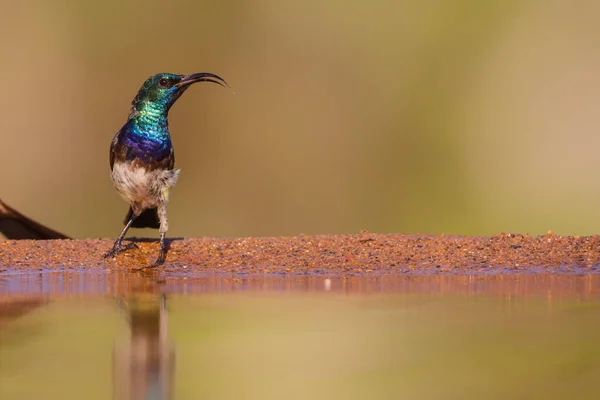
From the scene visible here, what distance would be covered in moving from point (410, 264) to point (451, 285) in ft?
3.21

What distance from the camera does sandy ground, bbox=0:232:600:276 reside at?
726 centimetres

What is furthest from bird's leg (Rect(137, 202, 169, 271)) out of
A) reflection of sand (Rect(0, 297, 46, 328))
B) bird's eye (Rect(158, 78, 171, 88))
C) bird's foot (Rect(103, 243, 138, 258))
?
reflection of sand (Rect(0, 297, 46, 328))

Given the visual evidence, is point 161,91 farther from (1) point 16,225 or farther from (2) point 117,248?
(1) point 16,225

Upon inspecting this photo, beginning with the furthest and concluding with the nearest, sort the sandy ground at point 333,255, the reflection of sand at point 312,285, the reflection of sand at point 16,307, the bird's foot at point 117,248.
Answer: the bird's foot at point 117,248
the sandy ground at point 333,255
the reflection of sand at point 312,285
the reflection of sand at point 16,307

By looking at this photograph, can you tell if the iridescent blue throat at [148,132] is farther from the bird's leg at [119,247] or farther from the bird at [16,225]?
the bird at [16,225]

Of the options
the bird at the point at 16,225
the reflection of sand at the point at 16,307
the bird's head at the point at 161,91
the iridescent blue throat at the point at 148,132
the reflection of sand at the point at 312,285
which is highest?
the bird's head at the point at 161,91

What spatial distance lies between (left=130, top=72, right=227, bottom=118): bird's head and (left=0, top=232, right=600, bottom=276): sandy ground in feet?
3.70

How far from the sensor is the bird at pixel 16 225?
30.1 ft

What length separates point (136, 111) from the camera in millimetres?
8297

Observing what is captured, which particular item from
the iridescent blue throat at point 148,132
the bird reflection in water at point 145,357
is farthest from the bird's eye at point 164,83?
the bird reflection in water at point 145,357

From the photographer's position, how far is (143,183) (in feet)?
26.5

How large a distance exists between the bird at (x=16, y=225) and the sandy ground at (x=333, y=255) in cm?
86

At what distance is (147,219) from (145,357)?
468cm

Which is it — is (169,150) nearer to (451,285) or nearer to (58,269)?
(58,269)
